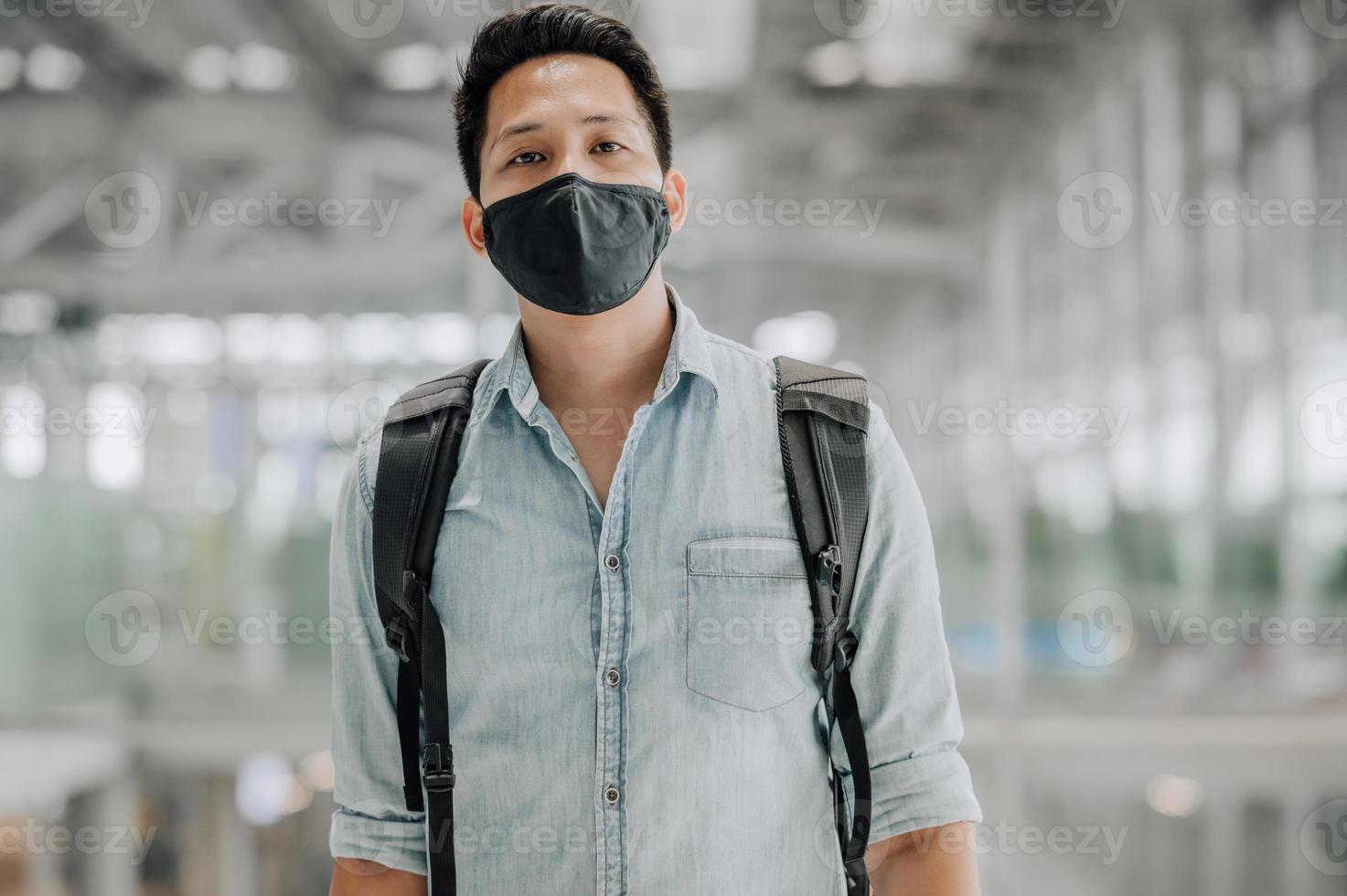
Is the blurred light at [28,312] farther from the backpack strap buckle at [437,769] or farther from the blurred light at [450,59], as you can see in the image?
the backpack strap buckle at [437,769]

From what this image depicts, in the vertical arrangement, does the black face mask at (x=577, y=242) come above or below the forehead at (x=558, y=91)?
below

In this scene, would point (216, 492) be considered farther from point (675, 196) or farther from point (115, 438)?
point (675, 196)

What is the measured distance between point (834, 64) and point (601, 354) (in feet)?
8.34

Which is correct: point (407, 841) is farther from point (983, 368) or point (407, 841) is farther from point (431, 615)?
point (983, 368)

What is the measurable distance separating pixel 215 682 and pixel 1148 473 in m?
3.57

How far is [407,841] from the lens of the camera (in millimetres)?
1194

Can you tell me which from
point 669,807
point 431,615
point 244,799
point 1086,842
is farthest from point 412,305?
point 1086,842

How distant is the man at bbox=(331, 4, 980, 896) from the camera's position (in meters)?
1.10

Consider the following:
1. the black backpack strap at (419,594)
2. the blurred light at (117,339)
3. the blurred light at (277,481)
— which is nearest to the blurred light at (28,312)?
the blurred light at (117,339)

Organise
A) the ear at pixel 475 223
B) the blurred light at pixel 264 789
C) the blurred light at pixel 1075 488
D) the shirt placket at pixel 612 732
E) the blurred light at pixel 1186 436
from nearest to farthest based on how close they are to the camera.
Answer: the shirt placket at pixel 612 732 < the ear at pixel 475 223 < the blurred light at pixel 264 789 < the blurred light at pixel 1075 488 < the blurred light at pixel 1186 436

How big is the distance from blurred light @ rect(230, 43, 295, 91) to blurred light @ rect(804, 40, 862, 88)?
1.91 m

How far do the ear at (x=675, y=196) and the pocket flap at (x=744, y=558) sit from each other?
1.58 ft

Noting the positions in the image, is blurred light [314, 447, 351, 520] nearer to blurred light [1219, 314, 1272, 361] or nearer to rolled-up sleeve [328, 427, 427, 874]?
rolled-up sleeve [328, 427, 427, 874]

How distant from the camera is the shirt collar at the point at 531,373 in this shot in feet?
3.98
